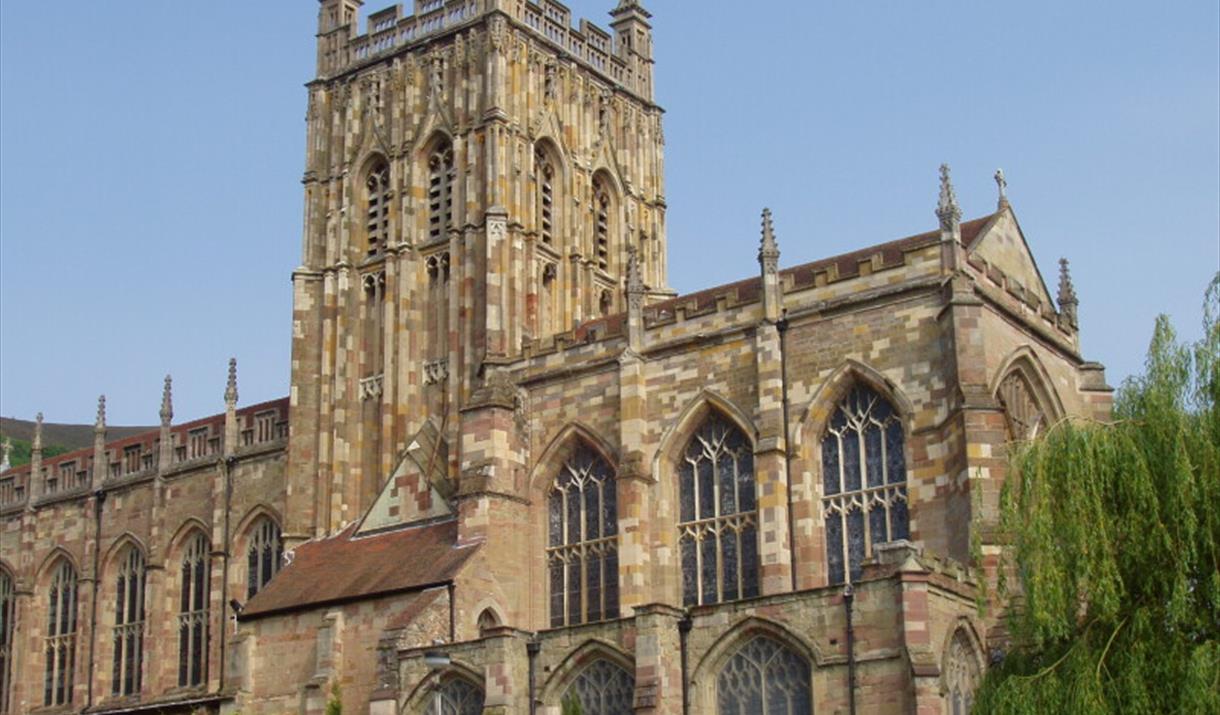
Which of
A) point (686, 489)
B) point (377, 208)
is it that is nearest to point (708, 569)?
point (686, 489)

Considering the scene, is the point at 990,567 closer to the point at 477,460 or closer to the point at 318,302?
the point at 477,460

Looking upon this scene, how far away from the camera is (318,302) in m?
48.2

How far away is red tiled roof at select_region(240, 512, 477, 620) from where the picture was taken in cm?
3850

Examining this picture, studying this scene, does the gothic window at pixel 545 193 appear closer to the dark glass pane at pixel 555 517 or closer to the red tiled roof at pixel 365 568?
the dark glass pane at pixel 555 517

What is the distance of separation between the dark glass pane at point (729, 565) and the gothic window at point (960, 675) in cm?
705

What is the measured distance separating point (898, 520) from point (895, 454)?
1324 mm

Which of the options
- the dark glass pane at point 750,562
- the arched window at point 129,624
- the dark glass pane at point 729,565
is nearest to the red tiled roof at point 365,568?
the dark glass pane at point 729,565

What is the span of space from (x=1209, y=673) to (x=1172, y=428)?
12.2 ft

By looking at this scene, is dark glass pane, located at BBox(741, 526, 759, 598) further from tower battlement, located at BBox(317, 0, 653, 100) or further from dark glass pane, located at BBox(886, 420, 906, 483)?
tower battlement, located at BBox(317, 0, 653, 100)

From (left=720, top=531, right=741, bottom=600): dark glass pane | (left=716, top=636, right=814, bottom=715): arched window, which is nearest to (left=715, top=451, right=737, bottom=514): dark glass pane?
(left=720, top=531, right=741, bottom=600): dark glass pane

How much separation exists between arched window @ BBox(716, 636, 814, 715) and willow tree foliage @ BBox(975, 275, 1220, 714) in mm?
6011

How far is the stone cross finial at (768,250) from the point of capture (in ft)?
→ 124

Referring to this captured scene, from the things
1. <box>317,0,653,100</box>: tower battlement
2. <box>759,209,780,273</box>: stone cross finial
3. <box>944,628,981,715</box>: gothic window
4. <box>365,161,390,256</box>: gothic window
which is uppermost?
<box>317,0,653,100</box>: tower battlement

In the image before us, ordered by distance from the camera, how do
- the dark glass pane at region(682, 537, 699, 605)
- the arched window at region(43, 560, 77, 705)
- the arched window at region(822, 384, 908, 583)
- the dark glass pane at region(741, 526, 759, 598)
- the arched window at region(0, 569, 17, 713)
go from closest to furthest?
the arched window at region(822, 384, 908, 583) < the dark glass pane at region(741, 526, 759, 598) < the dark glass pane at region(682, 537, 699, 605) < the arched window at region(43, 560, 77, 705) < the arched window at region(0, 569, 17, 713)
